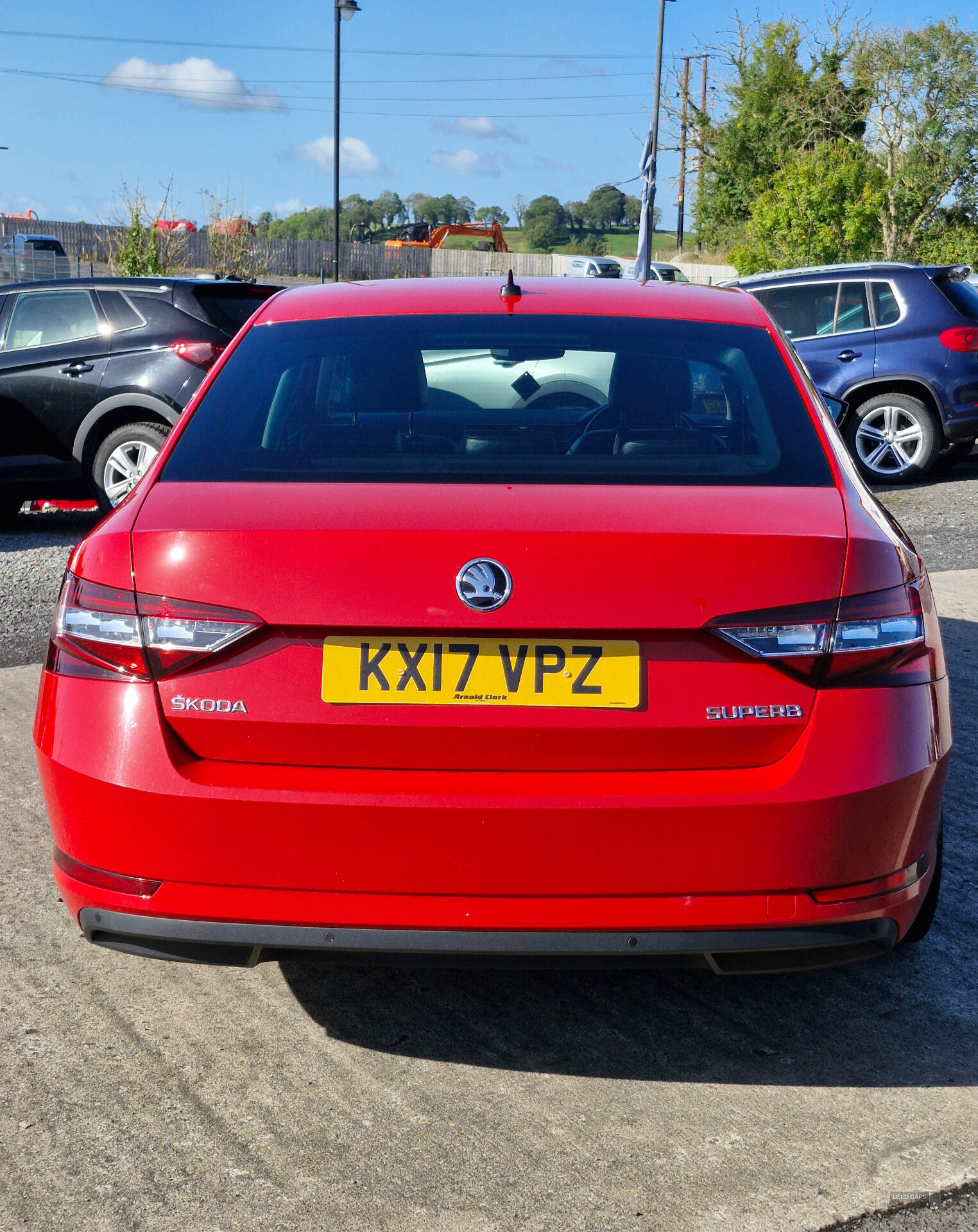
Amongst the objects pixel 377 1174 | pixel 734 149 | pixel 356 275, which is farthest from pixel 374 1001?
pixel 356 275

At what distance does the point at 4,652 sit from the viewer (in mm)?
6344

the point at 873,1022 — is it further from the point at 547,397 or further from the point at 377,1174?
the point at 547,397

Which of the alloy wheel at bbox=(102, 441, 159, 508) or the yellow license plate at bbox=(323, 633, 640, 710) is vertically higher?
the yellow license plate at bbox=(323, 633, 640, 710)

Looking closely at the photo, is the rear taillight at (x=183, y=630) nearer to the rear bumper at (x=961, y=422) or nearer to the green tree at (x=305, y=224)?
the rear bumper at (x=961, y=422)

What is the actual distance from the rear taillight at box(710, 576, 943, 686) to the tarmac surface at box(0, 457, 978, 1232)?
88cm

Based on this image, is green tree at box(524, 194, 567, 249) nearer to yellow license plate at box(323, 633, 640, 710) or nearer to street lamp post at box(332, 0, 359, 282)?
street lamp post at box(332, 0, 359, 282)

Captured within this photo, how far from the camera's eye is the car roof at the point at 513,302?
333cm

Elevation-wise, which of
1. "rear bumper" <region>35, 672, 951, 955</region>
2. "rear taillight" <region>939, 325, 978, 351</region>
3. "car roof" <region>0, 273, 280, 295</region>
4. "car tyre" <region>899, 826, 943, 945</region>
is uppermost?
"car roof" <region>0, 273, 280, 295</region>

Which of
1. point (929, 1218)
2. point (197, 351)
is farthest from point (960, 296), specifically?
point (929, 1218)

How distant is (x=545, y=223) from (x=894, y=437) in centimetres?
11960

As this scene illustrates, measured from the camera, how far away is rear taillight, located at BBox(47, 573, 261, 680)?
2.46m

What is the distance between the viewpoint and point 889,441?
39.0 feet

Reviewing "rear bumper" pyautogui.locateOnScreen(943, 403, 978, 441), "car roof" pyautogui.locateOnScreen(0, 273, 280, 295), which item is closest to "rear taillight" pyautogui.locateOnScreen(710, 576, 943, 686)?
"car roof" pyautogui.locateOnScreen(0, 273, 280, 295)

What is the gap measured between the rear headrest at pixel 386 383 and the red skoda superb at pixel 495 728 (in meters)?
0.53
